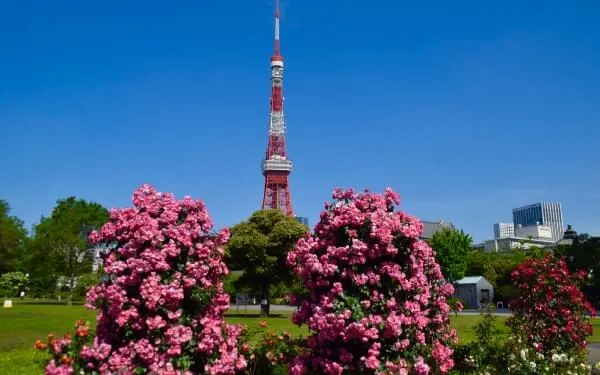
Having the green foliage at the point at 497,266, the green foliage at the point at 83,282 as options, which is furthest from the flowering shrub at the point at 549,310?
the green foliage at the point at 83,282

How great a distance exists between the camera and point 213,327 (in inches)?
288

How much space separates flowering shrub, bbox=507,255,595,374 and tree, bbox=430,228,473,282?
4186 centimetres

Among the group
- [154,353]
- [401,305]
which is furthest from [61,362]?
[401,305]

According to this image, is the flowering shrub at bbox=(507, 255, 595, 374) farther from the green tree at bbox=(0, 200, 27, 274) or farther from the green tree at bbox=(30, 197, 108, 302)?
the green tree at bbox=(0, 200, 27, 274)

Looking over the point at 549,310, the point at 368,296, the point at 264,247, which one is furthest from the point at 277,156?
the point at 368,296

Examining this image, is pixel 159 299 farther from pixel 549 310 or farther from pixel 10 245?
pixel 10 245

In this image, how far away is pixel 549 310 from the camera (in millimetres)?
12578

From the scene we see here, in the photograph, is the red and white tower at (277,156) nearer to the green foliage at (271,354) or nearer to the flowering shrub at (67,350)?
the green foliage at (271,354)

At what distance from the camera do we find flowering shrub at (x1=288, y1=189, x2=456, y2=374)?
7574mm

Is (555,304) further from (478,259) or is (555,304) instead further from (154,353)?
(478,259)

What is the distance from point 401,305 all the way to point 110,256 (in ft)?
14.2

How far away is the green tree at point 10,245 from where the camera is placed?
61094mm

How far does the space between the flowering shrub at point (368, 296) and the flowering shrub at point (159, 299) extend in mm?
1322

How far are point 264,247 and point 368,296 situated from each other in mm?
29324
